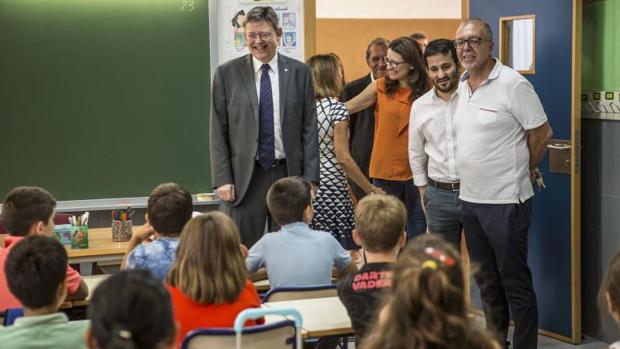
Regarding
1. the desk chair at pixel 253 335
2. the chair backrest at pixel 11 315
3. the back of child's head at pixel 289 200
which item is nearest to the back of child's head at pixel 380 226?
the desk chair at pixel 253 335

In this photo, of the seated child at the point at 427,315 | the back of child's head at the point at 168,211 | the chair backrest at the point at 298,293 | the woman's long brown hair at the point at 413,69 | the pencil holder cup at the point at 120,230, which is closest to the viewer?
the seated child at the point at 427,315

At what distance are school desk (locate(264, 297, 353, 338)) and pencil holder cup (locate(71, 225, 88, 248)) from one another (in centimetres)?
145

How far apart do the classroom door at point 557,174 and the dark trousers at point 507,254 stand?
0.71 metres

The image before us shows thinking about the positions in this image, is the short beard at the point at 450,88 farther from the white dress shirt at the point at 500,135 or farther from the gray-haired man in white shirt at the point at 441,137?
the white dress shirt at the point at 500,135

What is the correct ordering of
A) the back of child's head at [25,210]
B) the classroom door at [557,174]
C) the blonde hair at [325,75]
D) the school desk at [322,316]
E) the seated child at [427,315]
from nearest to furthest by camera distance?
the seated child at [427,315] → the school desk at [322,316] → the back of child's head at [25,210] → the classroom door at [557,174] → the blonde hair at [325,75]

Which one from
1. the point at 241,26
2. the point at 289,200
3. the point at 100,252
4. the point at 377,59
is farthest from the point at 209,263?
the point at 377,59

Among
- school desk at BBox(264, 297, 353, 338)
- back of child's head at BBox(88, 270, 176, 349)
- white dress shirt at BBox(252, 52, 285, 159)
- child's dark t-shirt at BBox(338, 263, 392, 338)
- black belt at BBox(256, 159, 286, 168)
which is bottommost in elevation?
school desk at BBox(264, 297, 353, 338)

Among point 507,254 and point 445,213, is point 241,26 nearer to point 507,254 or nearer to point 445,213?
point 445,213

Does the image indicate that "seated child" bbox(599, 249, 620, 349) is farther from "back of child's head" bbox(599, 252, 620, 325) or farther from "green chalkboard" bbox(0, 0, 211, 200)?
"green chalkboard" bbox(0, 0, 211, 200)

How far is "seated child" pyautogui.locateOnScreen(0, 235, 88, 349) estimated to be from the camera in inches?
108

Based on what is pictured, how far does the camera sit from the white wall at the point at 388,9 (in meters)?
10.9

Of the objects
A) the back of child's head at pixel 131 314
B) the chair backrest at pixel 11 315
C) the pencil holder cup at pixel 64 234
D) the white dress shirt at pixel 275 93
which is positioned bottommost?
the chair backrest at pixel 11 315

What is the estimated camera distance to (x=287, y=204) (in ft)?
13.4

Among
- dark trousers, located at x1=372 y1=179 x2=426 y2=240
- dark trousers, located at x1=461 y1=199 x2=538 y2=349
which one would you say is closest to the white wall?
dark trousers, located at x1=372 y1=179 x2=426 y2=240
